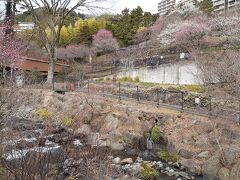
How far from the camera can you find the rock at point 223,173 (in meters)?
10.5

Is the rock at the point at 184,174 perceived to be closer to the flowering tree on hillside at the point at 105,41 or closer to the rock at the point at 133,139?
the rock at the point at 133,139

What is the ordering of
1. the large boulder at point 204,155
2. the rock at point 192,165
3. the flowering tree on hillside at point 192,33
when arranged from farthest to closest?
1. the flowering tree on hillside at point 192,33
2. the large boulder at point 204,155
3. the rock at point 192,165

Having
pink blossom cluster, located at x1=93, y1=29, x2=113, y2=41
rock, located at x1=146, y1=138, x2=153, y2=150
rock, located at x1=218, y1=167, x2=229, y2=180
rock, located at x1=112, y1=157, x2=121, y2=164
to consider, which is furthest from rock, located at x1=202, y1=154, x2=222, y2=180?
pink blossom cluster, located at x1=93, y1=29, x2=113, y2=41

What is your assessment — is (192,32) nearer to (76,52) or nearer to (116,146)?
(116,146)

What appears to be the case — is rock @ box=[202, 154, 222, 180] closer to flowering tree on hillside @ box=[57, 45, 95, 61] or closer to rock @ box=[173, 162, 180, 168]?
rock @ box=[173, 162, 180, 168]

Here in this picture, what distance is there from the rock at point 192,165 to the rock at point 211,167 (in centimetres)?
26

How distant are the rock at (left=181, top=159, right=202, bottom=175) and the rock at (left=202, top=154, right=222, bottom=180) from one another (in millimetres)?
263

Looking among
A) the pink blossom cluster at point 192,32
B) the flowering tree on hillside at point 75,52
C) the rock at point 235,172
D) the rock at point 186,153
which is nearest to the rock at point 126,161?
the rock at point 186,153

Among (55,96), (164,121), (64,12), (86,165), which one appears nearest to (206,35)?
(64,12)

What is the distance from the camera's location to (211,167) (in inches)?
442

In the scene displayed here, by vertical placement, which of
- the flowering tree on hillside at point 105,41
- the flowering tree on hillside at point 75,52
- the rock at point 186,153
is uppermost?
the flowering tree on hillside at point 105,41

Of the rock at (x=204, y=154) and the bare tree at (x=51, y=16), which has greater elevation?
the bare tree at (x=51, y=16)

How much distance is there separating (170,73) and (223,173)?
574 inches

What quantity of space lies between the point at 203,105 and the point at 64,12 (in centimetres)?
1692
